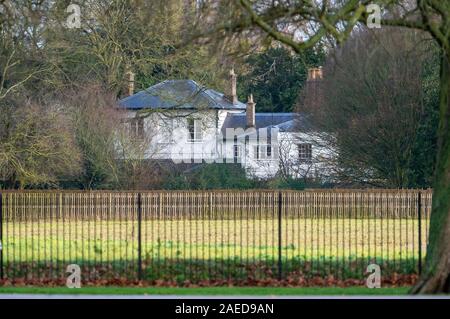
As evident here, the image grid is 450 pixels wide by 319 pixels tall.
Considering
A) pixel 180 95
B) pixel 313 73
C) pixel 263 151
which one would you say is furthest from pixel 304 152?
pixel 263 151

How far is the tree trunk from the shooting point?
16516 millimetres

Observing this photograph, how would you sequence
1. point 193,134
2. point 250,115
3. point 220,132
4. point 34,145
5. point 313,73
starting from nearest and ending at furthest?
point 34,145, point 313,73, point 220,132, point 250,115, point 193,134

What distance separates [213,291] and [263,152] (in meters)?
42.2

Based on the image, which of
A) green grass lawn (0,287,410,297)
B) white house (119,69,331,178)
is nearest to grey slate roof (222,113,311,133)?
white house (119,69,331,178)

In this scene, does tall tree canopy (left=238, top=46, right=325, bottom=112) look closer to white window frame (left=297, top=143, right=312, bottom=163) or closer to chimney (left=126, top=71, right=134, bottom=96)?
white window frame (left=297, top=143, right=312, bottom=163)

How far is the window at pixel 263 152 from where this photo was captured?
58.3 metres

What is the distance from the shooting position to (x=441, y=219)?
17.0 meters

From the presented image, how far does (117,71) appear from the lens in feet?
161

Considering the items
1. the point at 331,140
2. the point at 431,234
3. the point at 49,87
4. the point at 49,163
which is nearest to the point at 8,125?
the point at 49,163

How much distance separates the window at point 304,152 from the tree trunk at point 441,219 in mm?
32130

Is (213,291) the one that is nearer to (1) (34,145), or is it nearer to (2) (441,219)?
(2) (441,219)

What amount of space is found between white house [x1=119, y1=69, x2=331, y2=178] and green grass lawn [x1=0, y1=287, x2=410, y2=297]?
2794 centimetres
